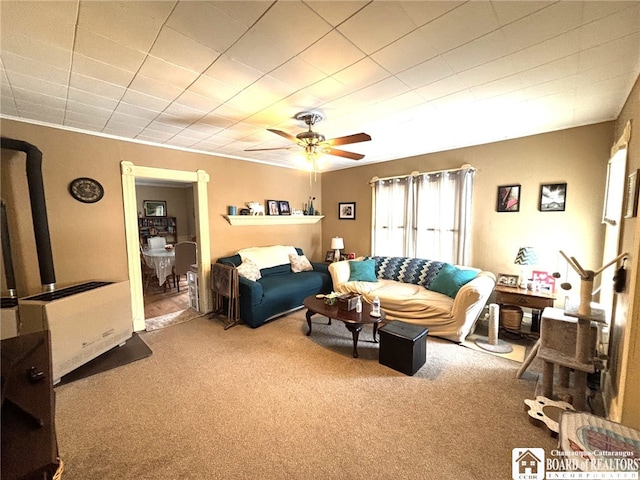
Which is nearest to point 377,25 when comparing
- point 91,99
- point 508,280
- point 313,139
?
point 313,139

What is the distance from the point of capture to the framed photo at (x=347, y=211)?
16.8 feet

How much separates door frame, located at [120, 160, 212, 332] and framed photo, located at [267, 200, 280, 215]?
1130 mm

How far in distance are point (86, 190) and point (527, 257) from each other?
5145 millimetres

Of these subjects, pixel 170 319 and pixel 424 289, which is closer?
pixel 424 289

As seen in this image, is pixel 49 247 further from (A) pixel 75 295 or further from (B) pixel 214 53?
(B) pixel 214 53

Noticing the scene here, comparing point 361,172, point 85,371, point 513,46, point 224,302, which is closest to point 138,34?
point 513,46

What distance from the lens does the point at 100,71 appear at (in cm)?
172

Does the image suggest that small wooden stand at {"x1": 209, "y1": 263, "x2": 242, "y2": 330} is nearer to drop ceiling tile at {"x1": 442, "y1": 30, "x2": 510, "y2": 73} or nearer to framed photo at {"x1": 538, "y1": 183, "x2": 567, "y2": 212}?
drop ceiling tile at {"x1": 442, "y1": 30, "x2": 510, "y2": 73}

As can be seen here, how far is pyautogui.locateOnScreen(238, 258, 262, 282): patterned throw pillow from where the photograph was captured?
3719 mm

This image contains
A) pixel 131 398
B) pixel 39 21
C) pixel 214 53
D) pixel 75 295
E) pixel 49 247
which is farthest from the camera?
pixel 49 247

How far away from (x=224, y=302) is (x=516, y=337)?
12.8 feet

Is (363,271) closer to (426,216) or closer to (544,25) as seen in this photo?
(426,216)

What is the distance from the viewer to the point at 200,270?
3979 millimetres

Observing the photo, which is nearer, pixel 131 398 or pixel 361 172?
pixel 131 398
